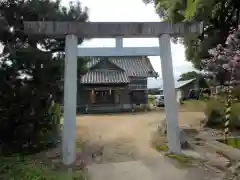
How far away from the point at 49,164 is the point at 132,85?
65.3 ft

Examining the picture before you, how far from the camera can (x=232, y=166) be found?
5.64 m

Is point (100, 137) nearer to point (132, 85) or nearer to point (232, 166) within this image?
point (232, 166)

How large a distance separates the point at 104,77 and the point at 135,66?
12.7ft

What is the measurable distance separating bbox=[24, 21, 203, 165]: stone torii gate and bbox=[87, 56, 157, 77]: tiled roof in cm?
1895

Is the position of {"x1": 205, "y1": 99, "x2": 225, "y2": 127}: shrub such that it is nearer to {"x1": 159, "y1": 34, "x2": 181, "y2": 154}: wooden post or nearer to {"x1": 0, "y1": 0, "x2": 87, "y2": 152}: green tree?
{"x1": 159, "y1": 34, "x2": 181, "y2": 154}: wooden post

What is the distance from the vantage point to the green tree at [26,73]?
7.55 m

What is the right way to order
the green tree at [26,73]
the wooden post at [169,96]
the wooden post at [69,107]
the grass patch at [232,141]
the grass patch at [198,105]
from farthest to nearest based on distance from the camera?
the grass patch at [198,105], the grass patch at [232,141], the green tree at [26,73], the wooden post at [169,96], the wooden post at [69,107]

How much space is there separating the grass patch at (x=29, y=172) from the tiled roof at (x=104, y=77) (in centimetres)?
1821

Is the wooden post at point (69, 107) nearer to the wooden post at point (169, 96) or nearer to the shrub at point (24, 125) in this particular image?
the shrub at point (24, 125)

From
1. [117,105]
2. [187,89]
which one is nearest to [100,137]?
[117,105]

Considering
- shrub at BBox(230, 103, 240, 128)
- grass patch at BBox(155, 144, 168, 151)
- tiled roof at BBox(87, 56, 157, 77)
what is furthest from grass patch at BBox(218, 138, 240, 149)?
tiled roof at BBox(87, 56, 157, 77)

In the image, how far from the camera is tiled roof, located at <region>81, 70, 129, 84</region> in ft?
82.4

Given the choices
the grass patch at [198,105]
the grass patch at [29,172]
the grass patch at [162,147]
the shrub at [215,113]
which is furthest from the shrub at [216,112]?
the grass patch at [29,172]

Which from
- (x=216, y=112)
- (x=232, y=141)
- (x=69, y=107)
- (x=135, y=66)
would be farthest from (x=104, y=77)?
(x=69, y=107)
